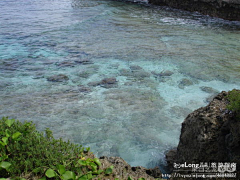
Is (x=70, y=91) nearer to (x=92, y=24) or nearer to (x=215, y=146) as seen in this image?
(x=215, y=146)

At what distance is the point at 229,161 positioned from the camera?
127 inches

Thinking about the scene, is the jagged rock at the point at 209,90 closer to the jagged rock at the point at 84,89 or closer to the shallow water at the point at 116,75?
the shallow water at the point at 116,75

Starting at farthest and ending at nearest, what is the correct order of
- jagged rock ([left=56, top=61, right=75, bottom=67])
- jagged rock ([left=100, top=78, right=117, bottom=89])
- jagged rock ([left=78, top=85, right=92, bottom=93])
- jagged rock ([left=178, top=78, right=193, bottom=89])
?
jagged rock ([left=56, top=61, right=75, bottom=67]) → jagged rock ([left=178, top=78, right=193, bottom=89]) → jagged rock ([left=100, top=78, right=117, bottom=89]) → jagged rock ([left=78, top=85, right=92, bottom=93])

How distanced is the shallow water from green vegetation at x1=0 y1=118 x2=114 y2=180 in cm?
182

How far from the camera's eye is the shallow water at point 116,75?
590cm

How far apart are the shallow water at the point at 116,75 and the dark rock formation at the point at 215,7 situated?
7.21 ft

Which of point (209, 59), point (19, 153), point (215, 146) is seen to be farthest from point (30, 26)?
point (215, 146)

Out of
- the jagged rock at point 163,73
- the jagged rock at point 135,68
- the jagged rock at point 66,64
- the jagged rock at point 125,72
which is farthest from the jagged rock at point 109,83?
the jagged rock at point 66,64

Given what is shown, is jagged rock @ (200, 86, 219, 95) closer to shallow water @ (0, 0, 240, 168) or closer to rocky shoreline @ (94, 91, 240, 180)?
shallow water @ (0, 0, 240, 168)

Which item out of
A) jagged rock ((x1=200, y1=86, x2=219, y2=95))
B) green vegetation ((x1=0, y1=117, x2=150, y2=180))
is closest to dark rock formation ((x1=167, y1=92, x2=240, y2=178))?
green vegetation ((x1=0, y1=117, x2=150, y2=180))

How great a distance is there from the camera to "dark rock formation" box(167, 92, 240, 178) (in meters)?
3.24

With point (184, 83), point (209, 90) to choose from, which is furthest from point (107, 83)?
point (209, 90)

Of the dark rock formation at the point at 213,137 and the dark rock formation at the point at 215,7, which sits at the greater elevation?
the dark rock formation at the point at 215,7

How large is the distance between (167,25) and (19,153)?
15.2 m
